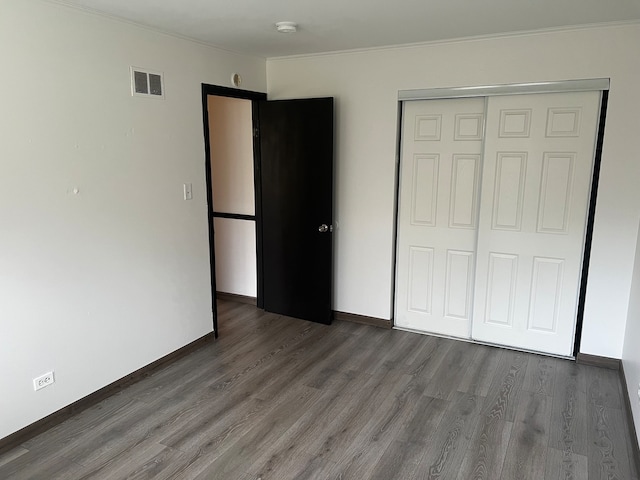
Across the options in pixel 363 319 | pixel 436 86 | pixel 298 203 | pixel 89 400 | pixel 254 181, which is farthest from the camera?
pixel 254 181

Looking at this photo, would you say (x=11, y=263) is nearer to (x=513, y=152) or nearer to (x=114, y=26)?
(x=114, y=26)

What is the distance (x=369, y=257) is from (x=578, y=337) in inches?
68.0

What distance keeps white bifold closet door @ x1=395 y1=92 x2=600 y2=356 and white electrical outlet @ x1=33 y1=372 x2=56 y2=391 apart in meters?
2.69

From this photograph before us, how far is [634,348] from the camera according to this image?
9.29 feet

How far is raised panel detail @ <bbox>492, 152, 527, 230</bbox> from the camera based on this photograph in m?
3.46

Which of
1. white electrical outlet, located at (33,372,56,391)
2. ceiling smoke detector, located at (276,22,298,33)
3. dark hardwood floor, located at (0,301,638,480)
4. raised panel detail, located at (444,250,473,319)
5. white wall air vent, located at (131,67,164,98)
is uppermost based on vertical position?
ceiling smoke detector, located at (276,22,298,33)

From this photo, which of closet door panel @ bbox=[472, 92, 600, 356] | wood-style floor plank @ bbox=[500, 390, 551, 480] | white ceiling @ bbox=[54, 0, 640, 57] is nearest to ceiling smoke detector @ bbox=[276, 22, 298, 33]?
white ceiling @ bbox=[54, 0, 640, 57]

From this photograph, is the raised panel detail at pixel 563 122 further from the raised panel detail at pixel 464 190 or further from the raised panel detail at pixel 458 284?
the raised panel detail at pixel 458 284

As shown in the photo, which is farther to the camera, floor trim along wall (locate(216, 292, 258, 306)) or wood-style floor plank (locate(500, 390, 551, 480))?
floor trim along wall (locate(216, 292, 258, 306))

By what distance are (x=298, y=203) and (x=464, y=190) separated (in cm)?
142

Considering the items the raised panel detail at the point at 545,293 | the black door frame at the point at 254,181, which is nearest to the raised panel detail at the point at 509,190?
the raised panel detail at the point at 545,293

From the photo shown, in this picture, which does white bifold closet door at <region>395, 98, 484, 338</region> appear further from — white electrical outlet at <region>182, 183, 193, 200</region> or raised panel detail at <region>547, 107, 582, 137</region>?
white electrical outlet at <region>182, 183, 193, 200</region>

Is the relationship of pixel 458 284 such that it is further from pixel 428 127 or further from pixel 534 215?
pixel 428 127

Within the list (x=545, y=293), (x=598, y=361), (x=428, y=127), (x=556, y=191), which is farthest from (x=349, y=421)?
(x=428, y=127)
